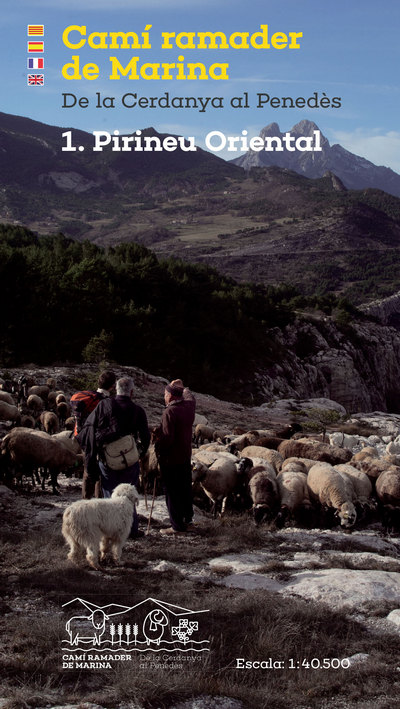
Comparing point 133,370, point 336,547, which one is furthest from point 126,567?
point 133,370

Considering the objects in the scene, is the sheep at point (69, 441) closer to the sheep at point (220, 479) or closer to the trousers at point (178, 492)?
the sheep at point (220, 479)

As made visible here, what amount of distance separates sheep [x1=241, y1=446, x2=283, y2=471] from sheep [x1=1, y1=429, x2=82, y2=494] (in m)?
3.58

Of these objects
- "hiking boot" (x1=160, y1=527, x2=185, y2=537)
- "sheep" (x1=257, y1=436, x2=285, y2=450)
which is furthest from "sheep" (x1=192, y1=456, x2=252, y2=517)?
"sheep" (x1=257, y1=436, x2=285, y2=450)

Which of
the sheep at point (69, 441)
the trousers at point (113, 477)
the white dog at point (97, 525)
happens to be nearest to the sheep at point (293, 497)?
the trousers at point (113, 477)

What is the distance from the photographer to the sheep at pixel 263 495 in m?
8.97

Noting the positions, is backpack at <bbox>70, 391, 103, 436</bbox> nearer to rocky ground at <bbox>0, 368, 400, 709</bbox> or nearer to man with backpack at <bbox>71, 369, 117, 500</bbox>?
man with backpack at <bbox>71, 369, 117, 500</bbox>

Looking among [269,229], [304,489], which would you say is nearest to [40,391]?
[304,489]

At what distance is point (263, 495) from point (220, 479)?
0.80 meters

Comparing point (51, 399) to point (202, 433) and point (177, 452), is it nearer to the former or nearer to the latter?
point (202, 433)

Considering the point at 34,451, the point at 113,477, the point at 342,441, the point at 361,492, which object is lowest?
the point at 342,441

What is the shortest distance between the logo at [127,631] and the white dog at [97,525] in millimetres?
923

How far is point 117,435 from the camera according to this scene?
6.96 m

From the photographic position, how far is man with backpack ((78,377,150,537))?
6.96 m

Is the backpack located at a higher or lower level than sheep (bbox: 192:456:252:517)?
higher
